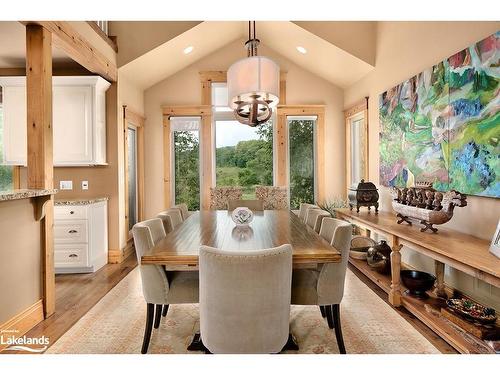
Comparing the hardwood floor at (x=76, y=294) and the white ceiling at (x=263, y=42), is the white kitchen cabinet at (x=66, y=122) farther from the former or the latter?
the hardwood floor at (x=76, y=294)

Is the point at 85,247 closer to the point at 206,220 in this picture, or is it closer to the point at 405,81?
the point at 206,220

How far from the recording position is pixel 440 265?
265cm

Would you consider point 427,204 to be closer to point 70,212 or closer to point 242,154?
point 242,154

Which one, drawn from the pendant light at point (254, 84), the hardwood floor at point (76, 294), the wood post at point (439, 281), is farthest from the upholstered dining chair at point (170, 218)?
the wood post at point (439, 281)

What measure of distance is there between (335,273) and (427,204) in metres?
1.20

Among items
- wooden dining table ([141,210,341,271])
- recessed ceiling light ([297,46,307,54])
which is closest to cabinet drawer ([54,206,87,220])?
wooden dining table ([141,210,341,271])

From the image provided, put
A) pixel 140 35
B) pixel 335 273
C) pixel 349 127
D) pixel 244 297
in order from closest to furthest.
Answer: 1. pixel 244 297
2. pixel 335 273
3. pixel 140 35
4. pixel 349 127

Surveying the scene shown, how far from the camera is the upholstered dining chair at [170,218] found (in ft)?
9.34

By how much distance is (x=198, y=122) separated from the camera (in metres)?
5.66

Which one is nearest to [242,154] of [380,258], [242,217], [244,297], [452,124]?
[380,258]

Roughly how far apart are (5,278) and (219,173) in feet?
12.5

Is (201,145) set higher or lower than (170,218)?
higher

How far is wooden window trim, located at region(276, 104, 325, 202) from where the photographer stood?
5574 millimetres
